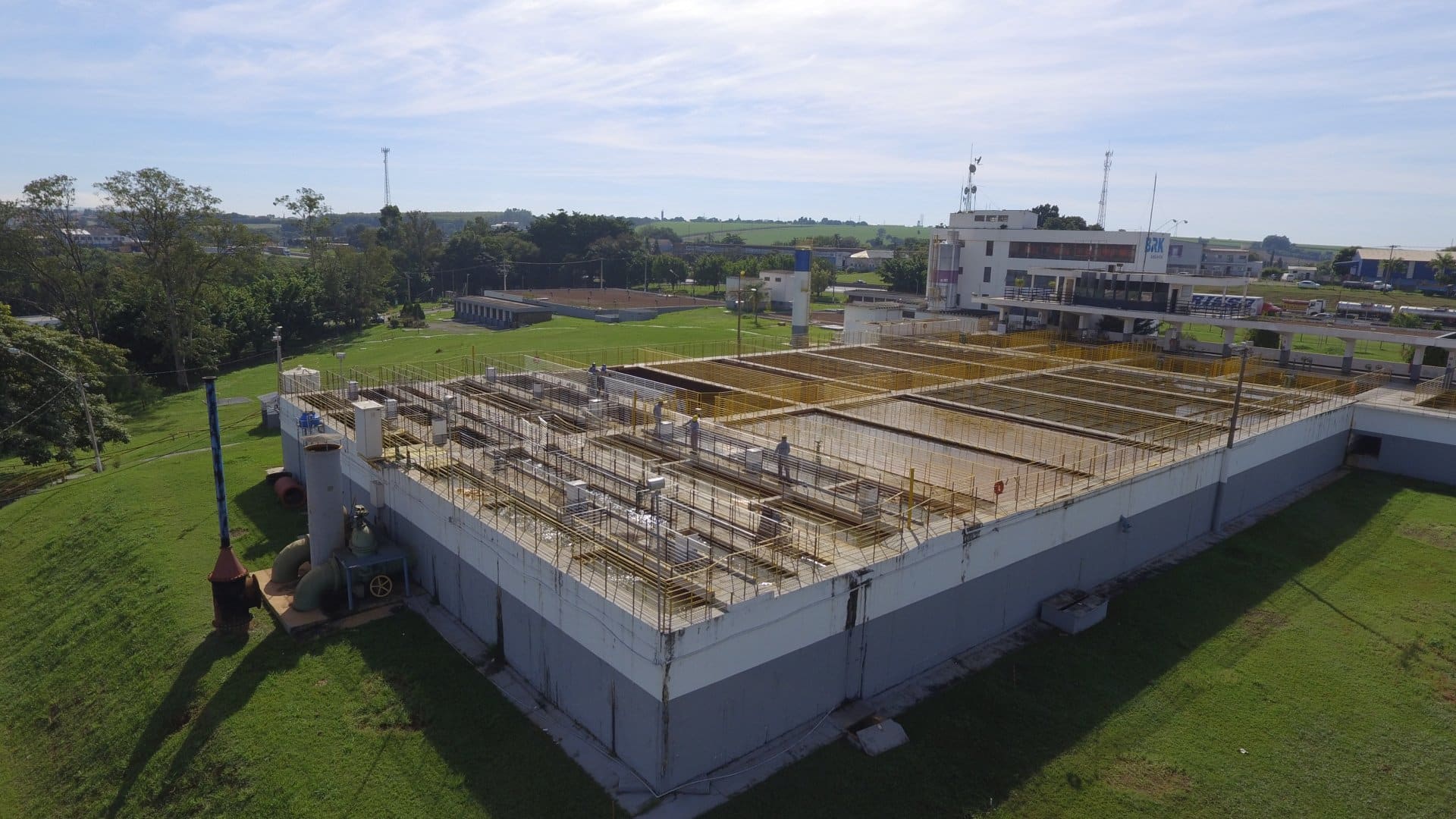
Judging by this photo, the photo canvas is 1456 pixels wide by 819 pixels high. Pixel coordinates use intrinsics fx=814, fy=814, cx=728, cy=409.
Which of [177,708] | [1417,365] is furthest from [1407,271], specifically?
[177,708]

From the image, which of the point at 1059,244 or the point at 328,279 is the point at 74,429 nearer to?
the point at 328,279

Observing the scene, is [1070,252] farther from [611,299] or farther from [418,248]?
[418,248]

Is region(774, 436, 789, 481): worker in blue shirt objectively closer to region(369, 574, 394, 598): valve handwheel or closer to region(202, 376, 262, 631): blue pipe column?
region(369, 574, 394, 598): valve handwheel

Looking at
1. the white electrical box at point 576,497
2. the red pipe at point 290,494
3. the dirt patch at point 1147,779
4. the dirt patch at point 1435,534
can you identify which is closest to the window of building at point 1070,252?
the dirt patch at point 1435,534

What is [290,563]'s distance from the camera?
22.5 metres

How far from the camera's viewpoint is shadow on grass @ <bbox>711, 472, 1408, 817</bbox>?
1481 cm

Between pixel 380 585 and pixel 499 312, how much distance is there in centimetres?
7254

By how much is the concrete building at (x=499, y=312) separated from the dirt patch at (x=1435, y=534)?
250ft

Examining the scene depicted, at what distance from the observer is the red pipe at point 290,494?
2864cm

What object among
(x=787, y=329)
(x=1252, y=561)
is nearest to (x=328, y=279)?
(x=787, y=329)

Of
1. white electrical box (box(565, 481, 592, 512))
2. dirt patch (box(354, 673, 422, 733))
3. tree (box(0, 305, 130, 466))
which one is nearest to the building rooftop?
white electrical box (box(565, 481, 592, 512))

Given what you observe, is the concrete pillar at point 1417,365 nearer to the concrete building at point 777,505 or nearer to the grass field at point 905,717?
the concrete building at point 777,505

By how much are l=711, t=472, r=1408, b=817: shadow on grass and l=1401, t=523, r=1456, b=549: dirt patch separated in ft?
10.9

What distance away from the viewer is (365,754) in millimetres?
16266
